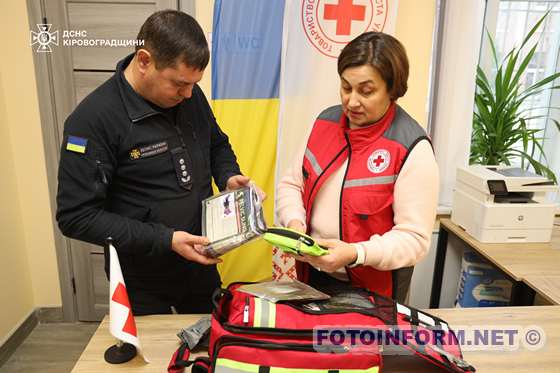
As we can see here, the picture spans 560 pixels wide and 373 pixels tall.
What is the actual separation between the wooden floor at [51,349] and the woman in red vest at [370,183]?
169cm

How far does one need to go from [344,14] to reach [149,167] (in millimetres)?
1361

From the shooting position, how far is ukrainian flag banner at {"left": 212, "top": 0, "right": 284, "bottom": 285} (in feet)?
7.08

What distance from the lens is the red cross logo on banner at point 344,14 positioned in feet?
7.07

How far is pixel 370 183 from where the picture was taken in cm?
130

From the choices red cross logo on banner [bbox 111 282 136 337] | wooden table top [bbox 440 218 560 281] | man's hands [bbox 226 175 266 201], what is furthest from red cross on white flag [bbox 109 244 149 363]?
wooden table top [bbox 440 218 560 281]

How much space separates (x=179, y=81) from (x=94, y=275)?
181cm

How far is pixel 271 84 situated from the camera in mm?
2256

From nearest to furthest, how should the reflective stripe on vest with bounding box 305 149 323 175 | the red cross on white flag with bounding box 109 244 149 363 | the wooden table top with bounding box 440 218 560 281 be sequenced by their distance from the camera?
the red cross on white flag with bounding box 109 244 149 363 → the reflective stripe on vest with bounding box 305 149 323 175 → the wooden table top with bounding box 440 218 560 281

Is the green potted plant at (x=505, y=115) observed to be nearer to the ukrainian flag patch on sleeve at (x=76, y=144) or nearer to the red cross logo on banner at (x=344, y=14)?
the red cross logo on banner at (x=344, y=14)

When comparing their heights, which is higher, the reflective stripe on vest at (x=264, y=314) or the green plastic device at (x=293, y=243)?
the green plastic device at (x=293, y=243)

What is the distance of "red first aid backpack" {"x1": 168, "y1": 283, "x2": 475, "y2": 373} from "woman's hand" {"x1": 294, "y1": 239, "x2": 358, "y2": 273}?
3.6 inches

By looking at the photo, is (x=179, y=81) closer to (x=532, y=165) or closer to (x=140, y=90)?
(x=140, y=90)

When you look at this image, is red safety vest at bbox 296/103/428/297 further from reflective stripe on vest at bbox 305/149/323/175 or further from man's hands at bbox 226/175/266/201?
man's hands at bbox 226/175/266/201

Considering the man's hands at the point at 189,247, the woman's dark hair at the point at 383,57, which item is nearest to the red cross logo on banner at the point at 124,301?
the man's hands at the point at 189,247
